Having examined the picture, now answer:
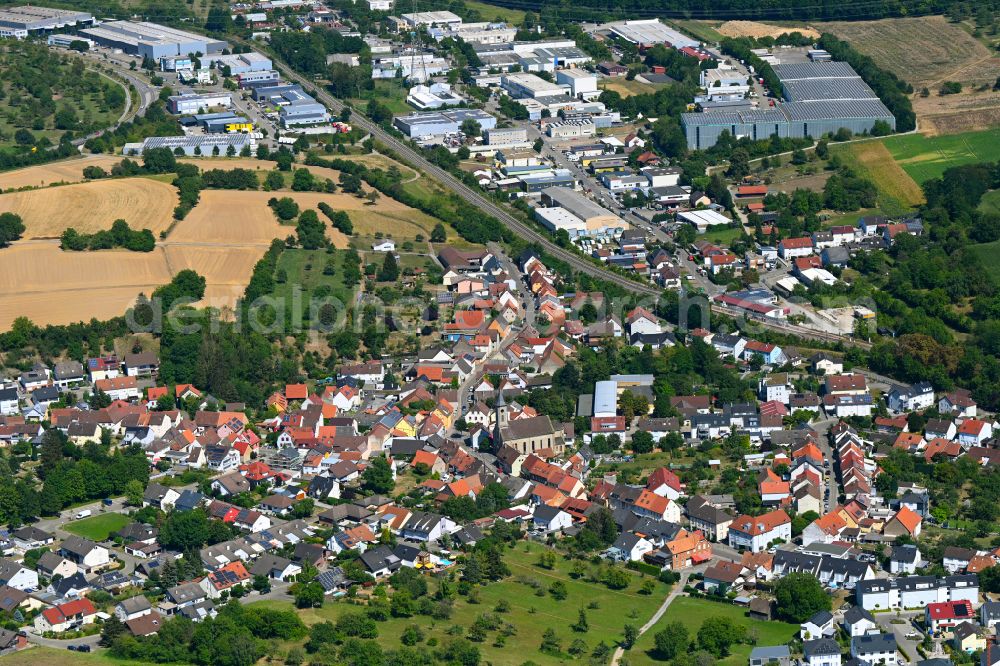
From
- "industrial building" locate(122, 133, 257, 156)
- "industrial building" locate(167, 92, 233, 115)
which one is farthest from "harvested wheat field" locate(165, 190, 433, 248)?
"industrial building" locate(167, 92, 233, 115)

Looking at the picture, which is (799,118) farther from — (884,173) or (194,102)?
(194,102)

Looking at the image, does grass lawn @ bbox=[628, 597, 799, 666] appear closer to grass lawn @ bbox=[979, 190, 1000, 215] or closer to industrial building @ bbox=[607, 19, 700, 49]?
grass lawn @ bbox=[979, 190, 1000, 215]

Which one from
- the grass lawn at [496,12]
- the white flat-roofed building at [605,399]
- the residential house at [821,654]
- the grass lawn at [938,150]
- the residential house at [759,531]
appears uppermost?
the residential house at [821,654]

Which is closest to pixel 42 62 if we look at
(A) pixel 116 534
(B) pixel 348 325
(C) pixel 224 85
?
(C) pixel 224 85

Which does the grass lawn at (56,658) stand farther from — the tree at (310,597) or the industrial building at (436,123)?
the industrial building at (436,123)

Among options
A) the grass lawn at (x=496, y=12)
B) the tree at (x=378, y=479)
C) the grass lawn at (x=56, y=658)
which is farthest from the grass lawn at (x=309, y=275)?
the grass lawn at (x=496, y=12)
